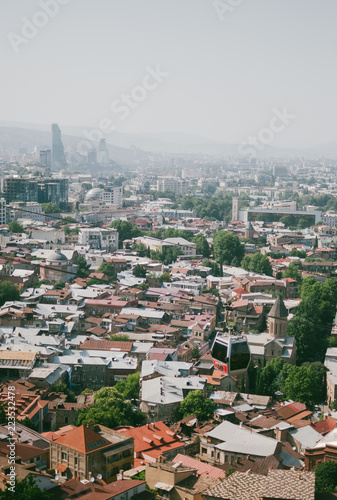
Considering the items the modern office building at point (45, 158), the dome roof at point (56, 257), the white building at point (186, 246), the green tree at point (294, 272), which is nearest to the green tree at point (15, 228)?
the white building at point (186, 246)

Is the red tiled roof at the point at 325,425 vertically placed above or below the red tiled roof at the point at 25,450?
below

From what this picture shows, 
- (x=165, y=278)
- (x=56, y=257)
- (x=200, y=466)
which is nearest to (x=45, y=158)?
(x=56, y=257)

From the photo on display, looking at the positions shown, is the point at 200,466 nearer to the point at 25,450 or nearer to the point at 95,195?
the point at 25,450

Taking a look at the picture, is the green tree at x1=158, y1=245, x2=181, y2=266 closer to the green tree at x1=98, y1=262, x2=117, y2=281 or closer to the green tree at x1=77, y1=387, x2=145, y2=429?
the green tree at x1=98, y1=262, x2=117, y2=281

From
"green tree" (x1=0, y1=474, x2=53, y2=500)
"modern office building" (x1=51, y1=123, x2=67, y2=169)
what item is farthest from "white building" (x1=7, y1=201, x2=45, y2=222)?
"modern office building" (x1=51, y1=123, x2=67, y2=169)

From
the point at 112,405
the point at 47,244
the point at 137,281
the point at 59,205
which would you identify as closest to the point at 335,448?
the point at 112,405

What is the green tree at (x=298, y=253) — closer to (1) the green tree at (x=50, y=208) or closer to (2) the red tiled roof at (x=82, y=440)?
(1) the green tree at (x=50, y=208)

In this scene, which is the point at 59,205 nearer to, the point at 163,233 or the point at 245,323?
the point at 163,233
